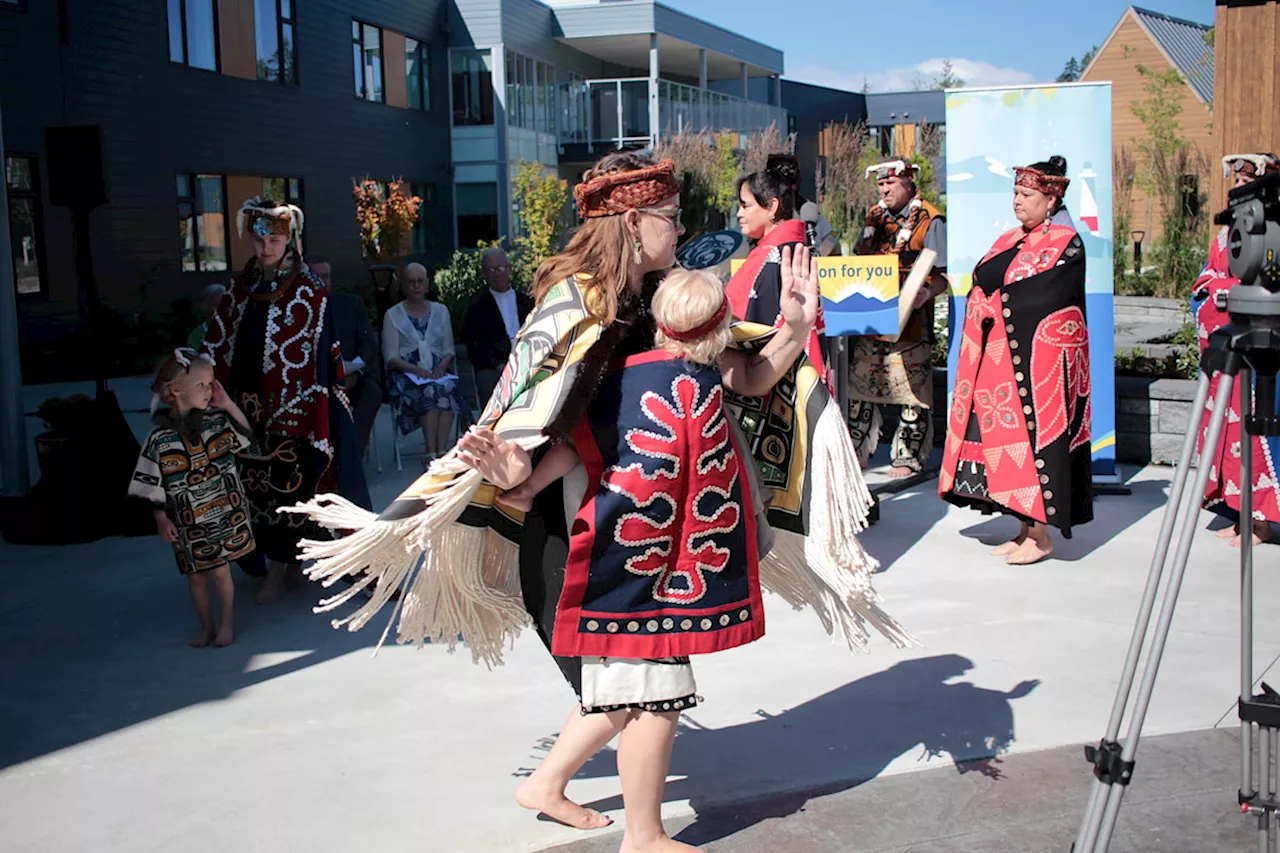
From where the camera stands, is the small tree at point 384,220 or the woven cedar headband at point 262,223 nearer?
the woven cedar headband at point 262,223

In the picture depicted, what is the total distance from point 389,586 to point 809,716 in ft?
5.70

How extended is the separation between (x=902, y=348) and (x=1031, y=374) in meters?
1.97

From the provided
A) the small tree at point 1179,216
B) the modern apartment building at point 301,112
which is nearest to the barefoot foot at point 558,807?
the modern apartment building at point 301,112

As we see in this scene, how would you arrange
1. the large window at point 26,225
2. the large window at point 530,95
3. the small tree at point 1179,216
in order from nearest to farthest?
1. the small tree at point 1179,216
2. the large window at point 26,225
3. the large window at point 530,95

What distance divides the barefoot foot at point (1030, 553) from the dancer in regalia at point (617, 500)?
3207 millimetres

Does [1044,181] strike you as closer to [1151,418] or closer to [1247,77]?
[1151,418]

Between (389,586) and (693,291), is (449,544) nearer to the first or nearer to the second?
(389,586)

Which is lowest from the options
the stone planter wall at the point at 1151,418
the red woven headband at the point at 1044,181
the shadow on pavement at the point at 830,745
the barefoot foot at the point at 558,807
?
the shadow on pavement at the point at 830,745

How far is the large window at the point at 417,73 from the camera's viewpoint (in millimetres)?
24516

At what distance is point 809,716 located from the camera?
4.18 m

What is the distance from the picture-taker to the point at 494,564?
3.32 metres

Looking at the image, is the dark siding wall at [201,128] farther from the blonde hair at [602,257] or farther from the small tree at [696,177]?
the blonde hair at [602,257]

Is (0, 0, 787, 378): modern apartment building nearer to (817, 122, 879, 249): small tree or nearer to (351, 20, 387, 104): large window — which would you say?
(351, 20, 387, 104): large window

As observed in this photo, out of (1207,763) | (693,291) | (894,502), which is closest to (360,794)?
(693,291)
